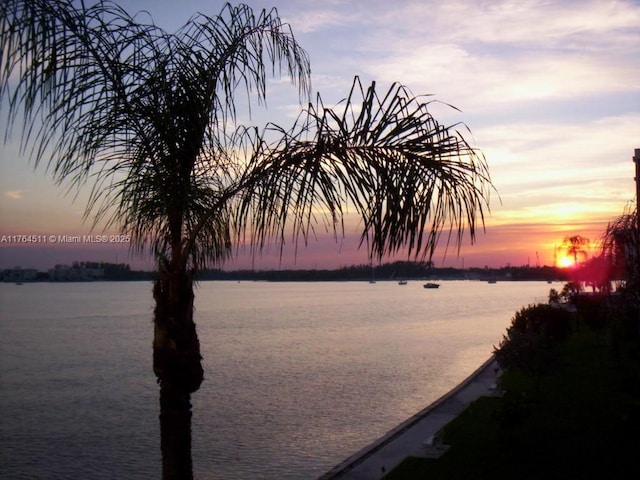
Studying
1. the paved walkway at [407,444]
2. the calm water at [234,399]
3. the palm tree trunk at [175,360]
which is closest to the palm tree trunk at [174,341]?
the palm tree trunk at [175,360]

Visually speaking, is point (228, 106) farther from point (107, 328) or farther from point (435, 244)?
point (107, 328)

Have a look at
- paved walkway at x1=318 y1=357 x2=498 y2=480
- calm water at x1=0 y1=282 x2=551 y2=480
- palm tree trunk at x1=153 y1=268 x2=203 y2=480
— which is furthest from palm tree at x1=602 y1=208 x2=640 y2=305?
palm tree trunk at x1=153 y1=268 x2=203 y2=480

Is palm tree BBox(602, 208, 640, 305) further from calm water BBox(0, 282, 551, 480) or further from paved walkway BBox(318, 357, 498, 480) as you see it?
calm water BBox(0, 282, 551, 480)

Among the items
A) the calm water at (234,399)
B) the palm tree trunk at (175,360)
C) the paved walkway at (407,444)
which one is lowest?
the calm water at (234,399)

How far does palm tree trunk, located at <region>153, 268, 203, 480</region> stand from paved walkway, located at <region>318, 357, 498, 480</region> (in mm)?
5148

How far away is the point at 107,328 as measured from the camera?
220 feet

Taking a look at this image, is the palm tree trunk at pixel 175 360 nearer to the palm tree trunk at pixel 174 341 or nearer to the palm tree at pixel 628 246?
the palm tree trunk at pixel 174 341

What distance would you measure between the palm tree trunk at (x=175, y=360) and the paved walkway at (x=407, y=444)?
16.9ft

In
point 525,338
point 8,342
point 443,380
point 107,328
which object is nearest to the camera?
point 525,338

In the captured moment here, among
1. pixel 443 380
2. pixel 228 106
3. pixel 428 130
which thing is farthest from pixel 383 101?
pixel 443 380

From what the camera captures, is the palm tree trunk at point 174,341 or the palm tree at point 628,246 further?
the palm tree at point 628,246

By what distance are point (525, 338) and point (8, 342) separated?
4798 cm

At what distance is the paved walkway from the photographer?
38.4 ft

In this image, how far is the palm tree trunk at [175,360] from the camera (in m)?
6.38
